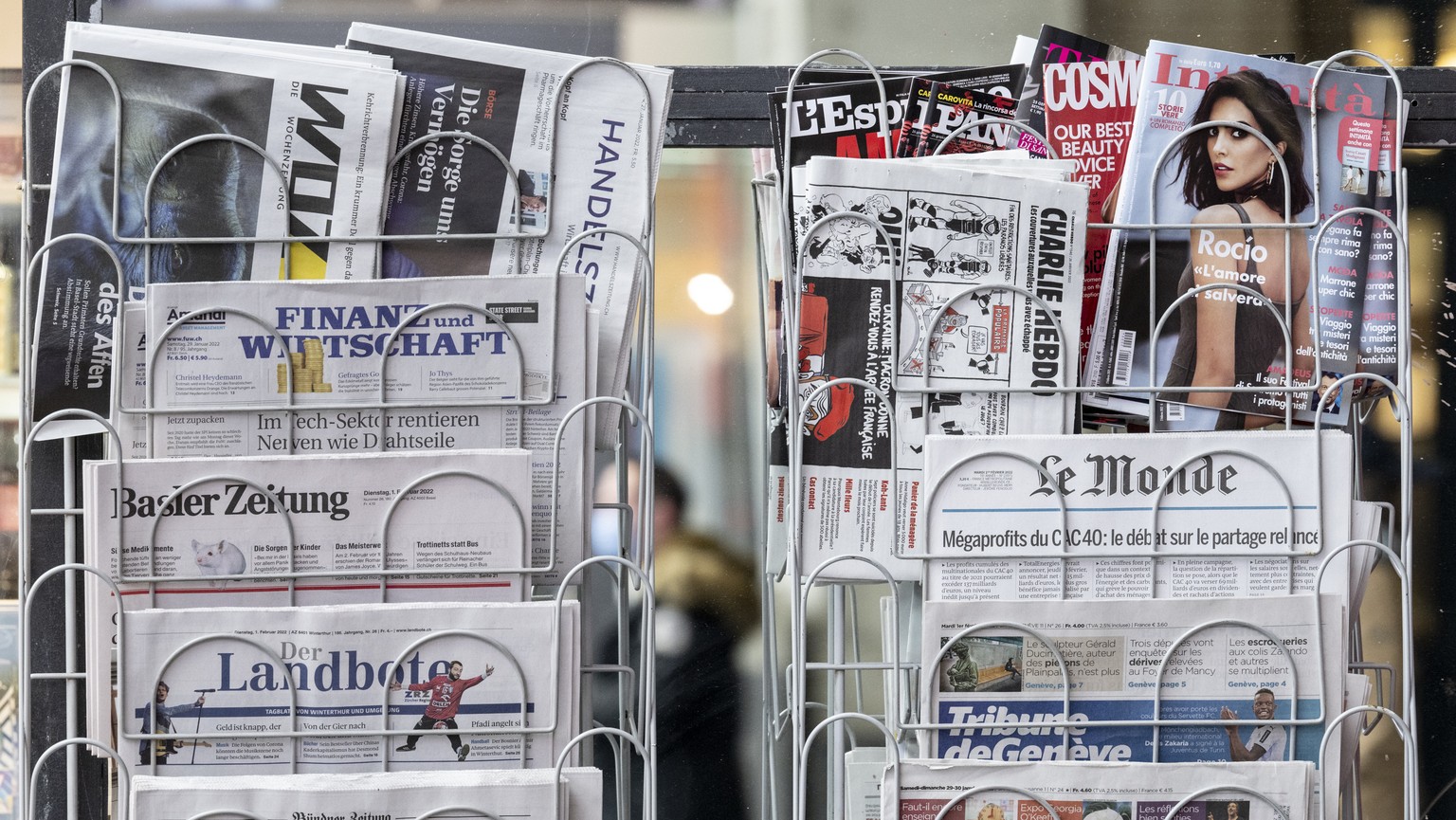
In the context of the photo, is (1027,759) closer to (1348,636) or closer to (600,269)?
(1348,636)

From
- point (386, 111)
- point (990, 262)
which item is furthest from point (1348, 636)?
point (386, 111)

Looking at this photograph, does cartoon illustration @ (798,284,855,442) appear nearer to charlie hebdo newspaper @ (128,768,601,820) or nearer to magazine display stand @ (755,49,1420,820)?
magazine display stand @ (755,49,1420,820)

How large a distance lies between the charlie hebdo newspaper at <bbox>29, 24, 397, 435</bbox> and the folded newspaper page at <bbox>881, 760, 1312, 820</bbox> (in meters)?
0.57

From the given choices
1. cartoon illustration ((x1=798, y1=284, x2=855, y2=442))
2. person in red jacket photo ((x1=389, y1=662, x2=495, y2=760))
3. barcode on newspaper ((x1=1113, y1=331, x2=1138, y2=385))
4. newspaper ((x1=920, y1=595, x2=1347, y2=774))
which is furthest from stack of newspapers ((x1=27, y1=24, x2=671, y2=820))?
barcode on newspaper ((x1=1113, y1=331, x2=1138, y2=385))

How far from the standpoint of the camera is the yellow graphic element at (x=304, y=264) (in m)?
0.94

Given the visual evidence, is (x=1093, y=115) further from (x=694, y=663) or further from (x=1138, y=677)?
(x=694, y=663)

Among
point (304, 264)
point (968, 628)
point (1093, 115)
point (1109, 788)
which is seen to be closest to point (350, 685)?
point (304, 264)

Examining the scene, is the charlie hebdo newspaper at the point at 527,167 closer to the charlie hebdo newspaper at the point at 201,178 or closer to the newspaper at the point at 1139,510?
the charlie hebdo newspaper at the point at 201,178

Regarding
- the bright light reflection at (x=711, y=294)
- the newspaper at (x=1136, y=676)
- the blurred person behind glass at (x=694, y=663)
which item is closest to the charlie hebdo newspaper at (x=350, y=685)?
the newspaper at (x=1136, y=676)

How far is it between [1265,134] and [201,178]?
84 centimetres

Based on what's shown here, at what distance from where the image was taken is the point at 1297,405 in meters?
0.94

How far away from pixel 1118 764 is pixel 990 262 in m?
0.38

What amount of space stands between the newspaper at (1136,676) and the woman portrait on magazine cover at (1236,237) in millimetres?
170

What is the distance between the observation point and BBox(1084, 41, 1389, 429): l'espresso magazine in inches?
37.5
